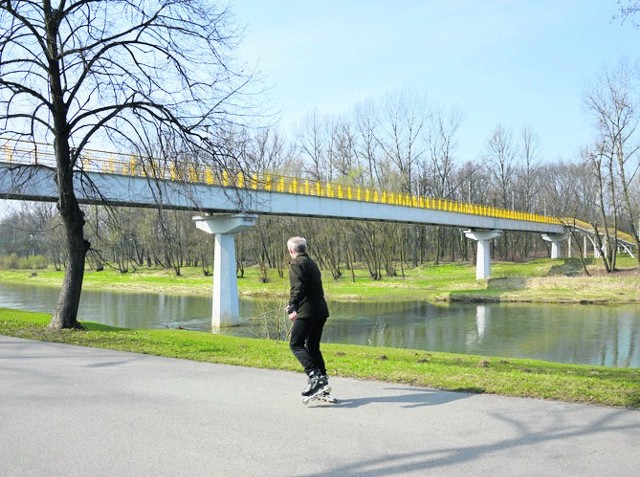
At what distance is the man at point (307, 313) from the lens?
6.98 metres

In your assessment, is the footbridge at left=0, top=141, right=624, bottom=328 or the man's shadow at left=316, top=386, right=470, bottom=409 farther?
the footbridge at left=0, top=141, right=624, bottom=328

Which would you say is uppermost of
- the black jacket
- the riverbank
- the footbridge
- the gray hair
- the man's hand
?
the footbridge

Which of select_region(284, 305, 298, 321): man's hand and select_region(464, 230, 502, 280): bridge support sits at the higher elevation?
select_region(464, 230, 502, 280): bridge support

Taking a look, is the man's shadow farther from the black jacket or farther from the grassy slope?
the black jacket

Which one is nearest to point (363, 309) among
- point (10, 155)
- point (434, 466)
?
point (10, 155)

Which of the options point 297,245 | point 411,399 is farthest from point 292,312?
point 411,399

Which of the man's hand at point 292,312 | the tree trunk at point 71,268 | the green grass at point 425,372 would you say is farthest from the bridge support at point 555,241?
the man's hand at point 292,312

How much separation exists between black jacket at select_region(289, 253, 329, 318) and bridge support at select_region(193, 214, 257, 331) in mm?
23752

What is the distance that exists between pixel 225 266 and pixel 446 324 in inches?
455

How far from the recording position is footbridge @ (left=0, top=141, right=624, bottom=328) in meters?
16.1

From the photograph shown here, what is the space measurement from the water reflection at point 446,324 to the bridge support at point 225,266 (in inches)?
41.4

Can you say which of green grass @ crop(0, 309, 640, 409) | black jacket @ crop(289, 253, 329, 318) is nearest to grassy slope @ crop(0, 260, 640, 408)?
green grass @ crop(0, 309, 640, 409)

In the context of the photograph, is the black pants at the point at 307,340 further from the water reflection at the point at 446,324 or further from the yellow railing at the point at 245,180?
the water reflection at the point at 446,324

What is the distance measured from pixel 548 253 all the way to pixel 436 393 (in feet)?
279
